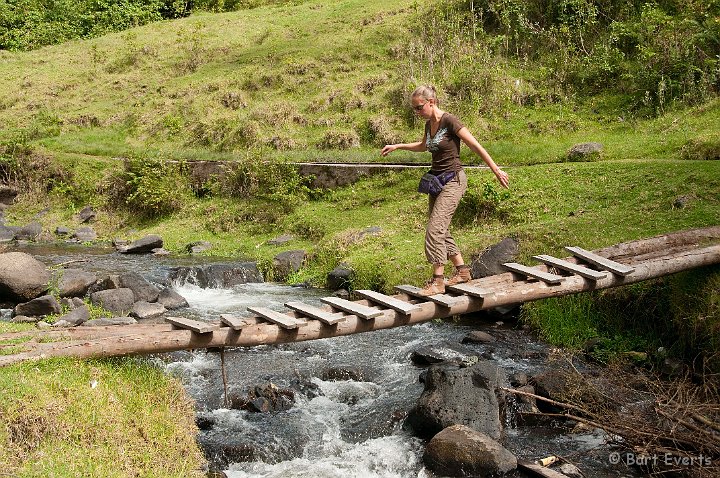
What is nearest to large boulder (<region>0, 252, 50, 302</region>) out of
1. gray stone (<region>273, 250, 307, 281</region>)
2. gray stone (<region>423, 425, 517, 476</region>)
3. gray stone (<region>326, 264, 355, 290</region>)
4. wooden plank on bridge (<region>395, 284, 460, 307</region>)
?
gray stone (<region>273, 250, 307, 281</region>)

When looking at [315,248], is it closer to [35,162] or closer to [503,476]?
[503,476]

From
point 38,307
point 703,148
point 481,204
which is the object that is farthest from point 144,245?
point 703,148

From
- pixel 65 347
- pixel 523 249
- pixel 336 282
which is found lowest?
pixel 336 282

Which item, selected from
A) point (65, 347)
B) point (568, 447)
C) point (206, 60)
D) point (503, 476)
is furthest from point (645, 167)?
point (206, 60)

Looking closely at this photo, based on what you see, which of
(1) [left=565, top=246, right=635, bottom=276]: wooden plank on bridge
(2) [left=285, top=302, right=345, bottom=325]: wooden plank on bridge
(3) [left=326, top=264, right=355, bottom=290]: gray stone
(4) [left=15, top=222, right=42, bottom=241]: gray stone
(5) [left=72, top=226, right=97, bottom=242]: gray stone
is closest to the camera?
(2) [left=285, top=302, right=345, bottom=325]: wooden plank on bridge

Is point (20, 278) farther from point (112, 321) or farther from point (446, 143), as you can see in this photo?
point (446, 143)

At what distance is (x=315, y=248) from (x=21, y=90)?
74.4 feet

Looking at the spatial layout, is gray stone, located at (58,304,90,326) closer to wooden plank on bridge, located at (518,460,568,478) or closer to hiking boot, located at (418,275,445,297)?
hiking boot, located at (418,275,445,297)

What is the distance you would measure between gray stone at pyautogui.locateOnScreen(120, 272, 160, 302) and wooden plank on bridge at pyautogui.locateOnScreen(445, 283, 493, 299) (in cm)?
754

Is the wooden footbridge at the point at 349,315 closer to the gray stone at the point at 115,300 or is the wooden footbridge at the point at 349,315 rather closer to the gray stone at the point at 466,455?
the gray stone at the point at 466,455

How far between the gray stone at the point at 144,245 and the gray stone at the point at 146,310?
613 centimetres

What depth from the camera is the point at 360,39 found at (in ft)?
99.3

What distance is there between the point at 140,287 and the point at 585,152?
10.7m

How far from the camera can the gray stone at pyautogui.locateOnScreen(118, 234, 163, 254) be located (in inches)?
777
